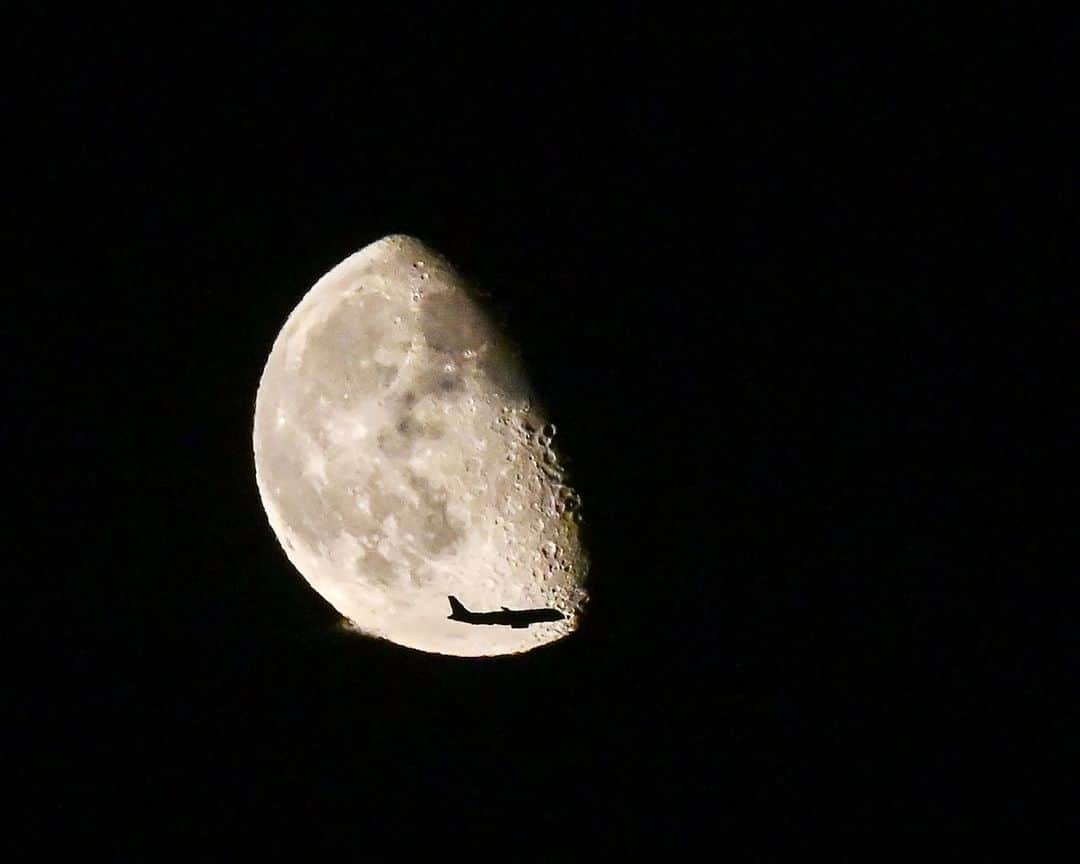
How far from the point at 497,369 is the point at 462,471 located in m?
0.23

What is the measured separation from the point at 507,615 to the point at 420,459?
43 centimetres

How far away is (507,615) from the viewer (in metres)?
1.98

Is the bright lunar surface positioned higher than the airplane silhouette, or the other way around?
the bright lunar surface

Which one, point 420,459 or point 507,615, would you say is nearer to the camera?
point 420,459

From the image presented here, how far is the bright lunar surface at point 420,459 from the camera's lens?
71.6 inches

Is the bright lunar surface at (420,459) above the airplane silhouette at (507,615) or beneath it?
above

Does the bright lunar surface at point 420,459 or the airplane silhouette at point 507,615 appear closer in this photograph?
the bright lunar surface at point 420,459

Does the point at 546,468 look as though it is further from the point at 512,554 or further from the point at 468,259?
the point at 468,259

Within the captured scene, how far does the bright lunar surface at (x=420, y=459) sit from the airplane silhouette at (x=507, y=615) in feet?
0.06

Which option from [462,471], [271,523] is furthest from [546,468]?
[271,523]

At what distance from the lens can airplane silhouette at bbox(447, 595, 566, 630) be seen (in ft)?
6.48

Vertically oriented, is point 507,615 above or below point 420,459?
below

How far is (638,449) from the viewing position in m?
1.83

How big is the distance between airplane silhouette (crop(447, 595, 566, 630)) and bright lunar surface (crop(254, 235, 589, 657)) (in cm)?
2
